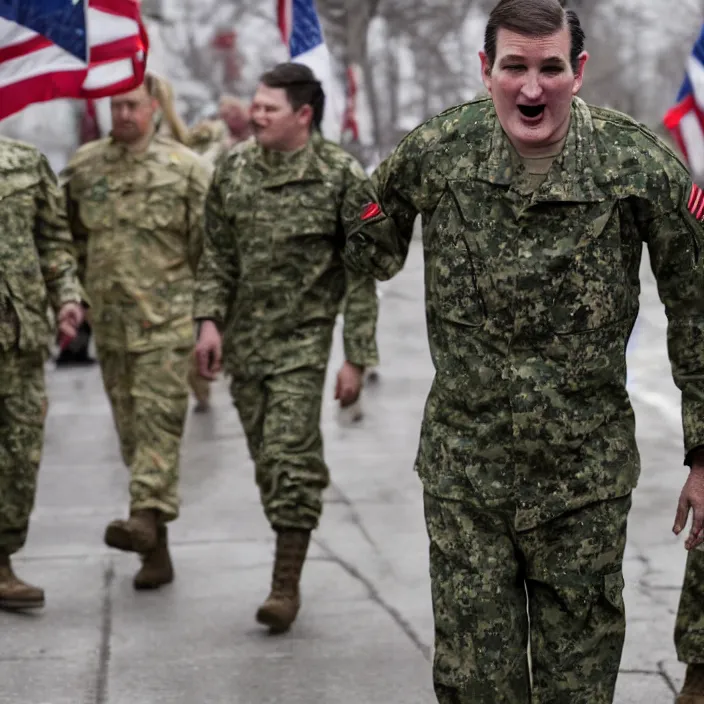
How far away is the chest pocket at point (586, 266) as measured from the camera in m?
4.12

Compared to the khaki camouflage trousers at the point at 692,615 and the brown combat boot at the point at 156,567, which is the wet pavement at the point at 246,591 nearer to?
the brown combat boot at the point at 156,567

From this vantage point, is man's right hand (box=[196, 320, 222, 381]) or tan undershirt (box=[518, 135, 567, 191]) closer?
tan undershirt (box=[518, 135, 567, 191])

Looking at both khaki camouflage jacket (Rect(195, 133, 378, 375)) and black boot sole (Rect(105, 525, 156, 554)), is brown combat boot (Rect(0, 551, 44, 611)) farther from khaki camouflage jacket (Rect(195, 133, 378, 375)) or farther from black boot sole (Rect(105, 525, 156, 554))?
khaki camouflage jacket (Rect(195, 133, 378, 375))

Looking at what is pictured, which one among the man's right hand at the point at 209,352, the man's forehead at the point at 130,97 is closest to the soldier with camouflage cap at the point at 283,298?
the man's right hand at the point at 209,352

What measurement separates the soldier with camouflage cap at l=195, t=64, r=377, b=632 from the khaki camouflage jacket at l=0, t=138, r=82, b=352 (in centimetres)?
59

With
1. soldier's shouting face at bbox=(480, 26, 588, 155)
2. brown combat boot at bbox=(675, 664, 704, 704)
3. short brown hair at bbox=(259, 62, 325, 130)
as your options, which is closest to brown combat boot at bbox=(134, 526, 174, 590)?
short brown hair at bbox=(259, 62, 325, 130)

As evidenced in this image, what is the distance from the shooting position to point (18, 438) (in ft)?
21.9

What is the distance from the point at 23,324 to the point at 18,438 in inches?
17.0

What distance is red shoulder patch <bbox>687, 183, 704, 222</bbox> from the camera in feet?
13.7

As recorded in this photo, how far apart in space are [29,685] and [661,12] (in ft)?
219

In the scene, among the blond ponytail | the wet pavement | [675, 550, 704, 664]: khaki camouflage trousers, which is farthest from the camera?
the blond ponytail

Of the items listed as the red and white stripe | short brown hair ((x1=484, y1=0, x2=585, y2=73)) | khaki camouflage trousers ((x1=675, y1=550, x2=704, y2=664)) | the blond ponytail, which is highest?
short brown hair ((x1=484, y1=0, x2=585, y2=73))

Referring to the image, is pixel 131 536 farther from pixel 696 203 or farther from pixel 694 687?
pixel 696 203

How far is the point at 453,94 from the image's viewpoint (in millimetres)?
58531
